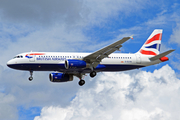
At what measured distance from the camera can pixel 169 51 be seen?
50875 millimetres

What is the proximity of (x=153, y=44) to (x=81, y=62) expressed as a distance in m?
17.5

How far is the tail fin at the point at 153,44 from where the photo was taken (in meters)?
59.2

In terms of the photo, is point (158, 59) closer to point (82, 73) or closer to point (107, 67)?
point (107, 67)

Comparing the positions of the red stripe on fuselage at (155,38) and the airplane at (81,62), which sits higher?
the red stripe on fuselage at (155,38)

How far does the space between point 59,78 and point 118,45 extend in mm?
15358

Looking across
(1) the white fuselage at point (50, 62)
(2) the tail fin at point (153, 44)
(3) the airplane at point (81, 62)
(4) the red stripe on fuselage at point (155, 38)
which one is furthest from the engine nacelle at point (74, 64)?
(4) the red stripe on fuselage at point (155, 38)

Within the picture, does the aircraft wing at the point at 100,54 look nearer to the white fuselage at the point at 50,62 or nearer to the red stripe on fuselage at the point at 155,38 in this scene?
the white fuselage at the point at 50,62

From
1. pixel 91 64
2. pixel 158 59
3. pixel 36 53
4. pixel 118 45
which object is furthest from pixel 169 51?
pixel 36 53

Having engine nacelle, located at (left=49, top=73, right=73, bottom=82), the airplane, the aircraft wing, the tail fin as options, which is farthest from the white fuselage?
the tail fin

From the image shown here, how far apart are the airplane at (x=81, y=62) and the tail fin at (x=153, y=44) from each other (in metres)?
1.04

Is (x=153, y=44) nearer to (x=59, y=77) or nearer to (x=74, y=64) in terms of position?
(x=74, y=64)

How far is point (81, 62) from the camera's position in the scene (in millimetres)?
50375

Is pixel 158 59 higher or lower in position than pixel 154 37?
lower

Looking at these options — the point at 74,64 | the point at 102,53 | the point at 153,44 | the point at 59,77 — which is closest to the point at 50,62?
the point at 74,64
